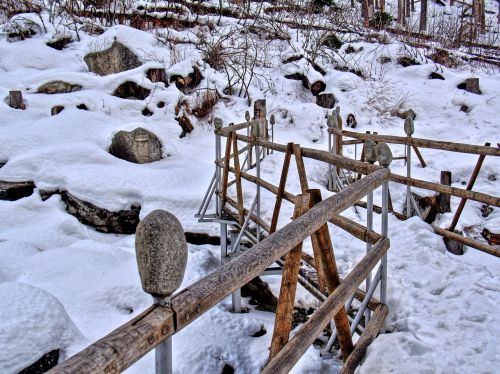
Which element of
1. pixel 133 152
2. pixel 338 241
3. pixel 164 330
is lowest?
pixel 338 241

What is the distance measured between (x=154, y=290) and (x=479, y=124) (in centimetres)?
1249

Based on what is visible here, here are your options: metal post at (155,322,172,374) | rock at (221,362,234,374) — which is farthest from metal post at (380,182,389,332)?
metal post at (155,322,172,374)

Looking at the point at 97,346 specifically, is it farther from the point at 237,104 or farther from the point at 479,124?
the point at 479,124

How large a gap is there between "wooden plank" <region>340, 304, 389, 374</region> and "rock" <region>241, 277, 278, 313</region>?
2725 mm

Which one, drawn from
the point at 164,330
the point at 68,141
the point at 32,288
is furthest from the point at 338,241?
the point at 68,141

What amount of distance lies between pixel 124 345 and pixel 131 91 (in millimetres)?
10651

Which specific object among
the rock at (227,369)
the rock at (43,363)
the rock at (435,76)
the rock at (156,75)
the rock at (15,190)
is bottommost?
the rock at (227,369)

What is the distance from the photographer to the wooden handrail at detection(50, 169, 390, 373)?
2.80 feet

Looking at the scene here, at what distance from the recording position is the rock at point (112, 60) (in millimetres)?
11539

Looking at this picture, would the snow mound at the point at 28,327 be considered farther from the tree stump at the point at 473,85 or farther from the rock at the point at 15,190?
the tree stump at the point at 473,85

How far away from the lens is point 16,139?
8078 millimetres

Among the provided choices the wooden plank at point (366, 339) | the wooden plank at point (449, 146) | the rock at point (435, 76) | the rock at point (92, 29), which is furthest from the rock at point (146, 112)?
the rock at point (435, 76)

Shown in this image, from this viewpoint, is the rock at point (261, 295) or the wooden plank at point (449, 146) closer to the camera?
the wooden plank at point (449, 146)

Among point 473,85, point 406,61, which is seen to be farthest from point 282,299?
point 406,61
